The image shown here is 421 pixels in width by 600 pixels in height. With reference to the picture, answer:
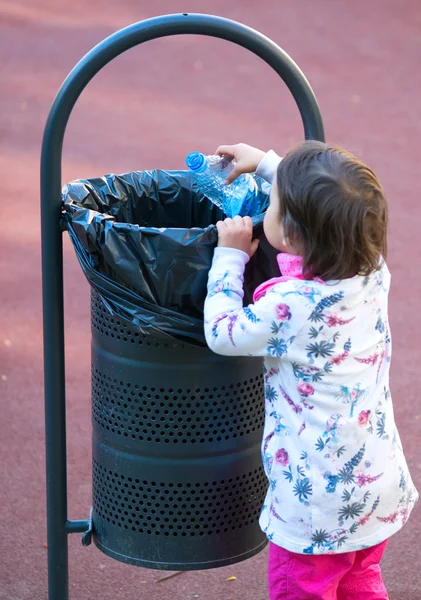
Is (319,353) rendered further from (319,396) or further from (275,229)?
(275,229)

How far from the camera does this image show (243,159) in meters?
2.52

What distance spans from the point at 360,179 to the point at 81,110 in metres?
6.22

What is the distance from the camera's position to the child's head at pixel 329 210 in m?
2.08

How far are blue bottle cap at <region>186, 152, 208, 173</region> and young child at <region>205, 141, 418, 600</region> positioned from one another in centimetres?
27

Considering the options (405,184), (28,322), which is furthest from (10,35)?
(28,322)

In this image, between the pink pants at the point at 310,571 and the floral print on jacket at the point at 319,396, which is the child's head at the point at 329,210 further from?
the pink pants at the point at 310,571

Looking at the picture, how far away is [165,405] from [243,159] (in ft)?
2.14

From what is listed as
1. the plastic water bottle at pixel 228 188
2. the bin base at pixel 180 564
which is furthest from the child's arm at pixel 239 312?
the bin base at pixel 180 564

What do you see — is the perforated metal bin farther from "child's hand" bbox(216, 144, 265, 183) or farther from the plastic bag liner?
"child's hand" bbox(216, 144, 265, 183)

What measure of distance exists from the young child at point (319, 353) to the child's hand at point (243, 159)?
29 centimetres

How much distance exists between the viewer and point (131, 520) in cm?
250

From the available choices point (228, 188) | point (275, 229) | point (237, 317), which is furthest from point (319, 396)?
point (228, 188)

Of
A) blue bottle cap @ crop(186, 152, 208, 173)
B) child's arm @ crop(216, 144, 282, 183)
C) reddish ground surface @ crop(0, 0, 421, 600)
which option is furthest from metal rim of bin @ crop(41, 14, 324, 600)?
reddish ground surface @ crop(0, 0, 421, 600)

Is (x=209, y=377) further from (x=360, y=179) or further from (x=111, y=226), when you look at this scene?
(x=360, y=179)
